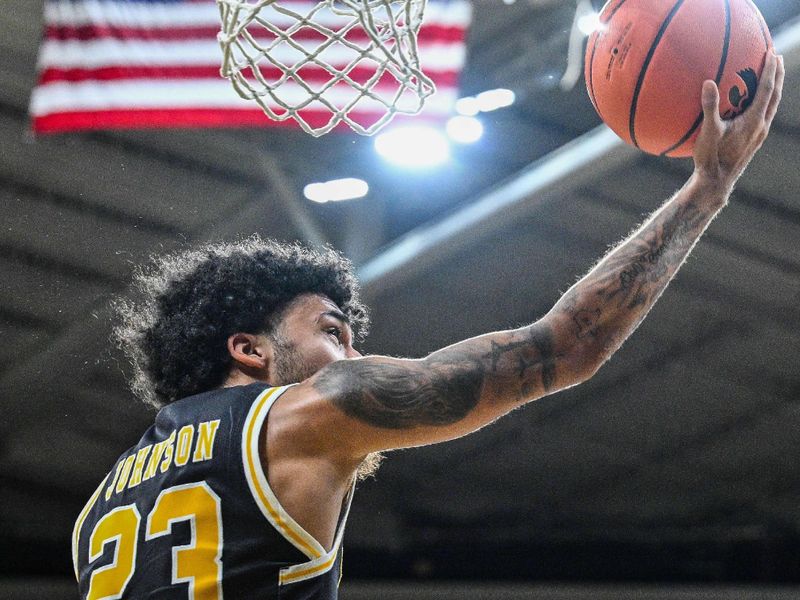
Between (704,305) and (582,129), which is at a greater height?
(582,129)

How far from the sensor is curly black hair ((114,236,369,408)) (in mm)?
2393

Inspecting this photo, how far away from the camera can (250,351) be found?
2350 millimetres

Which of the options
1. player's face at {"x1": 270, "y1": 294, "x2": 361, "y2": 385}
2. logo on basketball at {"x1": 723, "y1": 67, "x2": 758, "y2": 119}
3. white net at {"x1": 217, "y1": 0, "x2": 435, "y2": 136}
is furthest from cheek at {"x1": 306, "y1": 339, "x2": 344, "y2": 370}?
logo on basketball at {"x1": 723, "y1": 67, "x2": 758, "y2": 119}

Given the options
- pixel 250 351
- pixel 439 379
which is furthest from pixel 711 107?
pixel 250 351

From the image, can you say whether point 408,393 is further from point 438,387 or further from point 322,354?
point 322,354

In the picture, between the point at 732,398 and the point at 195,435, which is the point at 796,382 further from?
the point at 195,435

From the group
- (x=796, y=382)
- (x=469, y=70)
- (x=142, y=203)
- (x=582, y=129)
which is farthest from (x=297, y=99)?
(x=796, y=382)

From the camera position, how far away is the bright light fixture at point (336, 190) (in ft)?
23.2

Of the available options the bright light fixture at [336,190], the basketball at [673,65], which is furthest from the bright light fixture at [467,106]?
the basketball at [673,65]

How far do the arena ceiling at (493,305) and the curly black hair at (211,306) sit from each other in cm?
295

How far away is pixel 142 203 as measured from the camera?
753cm

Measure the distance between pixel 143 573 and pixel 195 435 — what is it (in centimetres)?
25

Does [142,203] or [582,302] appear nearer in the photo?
[582,302]

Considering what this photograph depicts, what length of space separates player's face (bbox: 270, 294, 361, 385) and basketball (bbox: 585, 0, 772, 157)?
76cm
